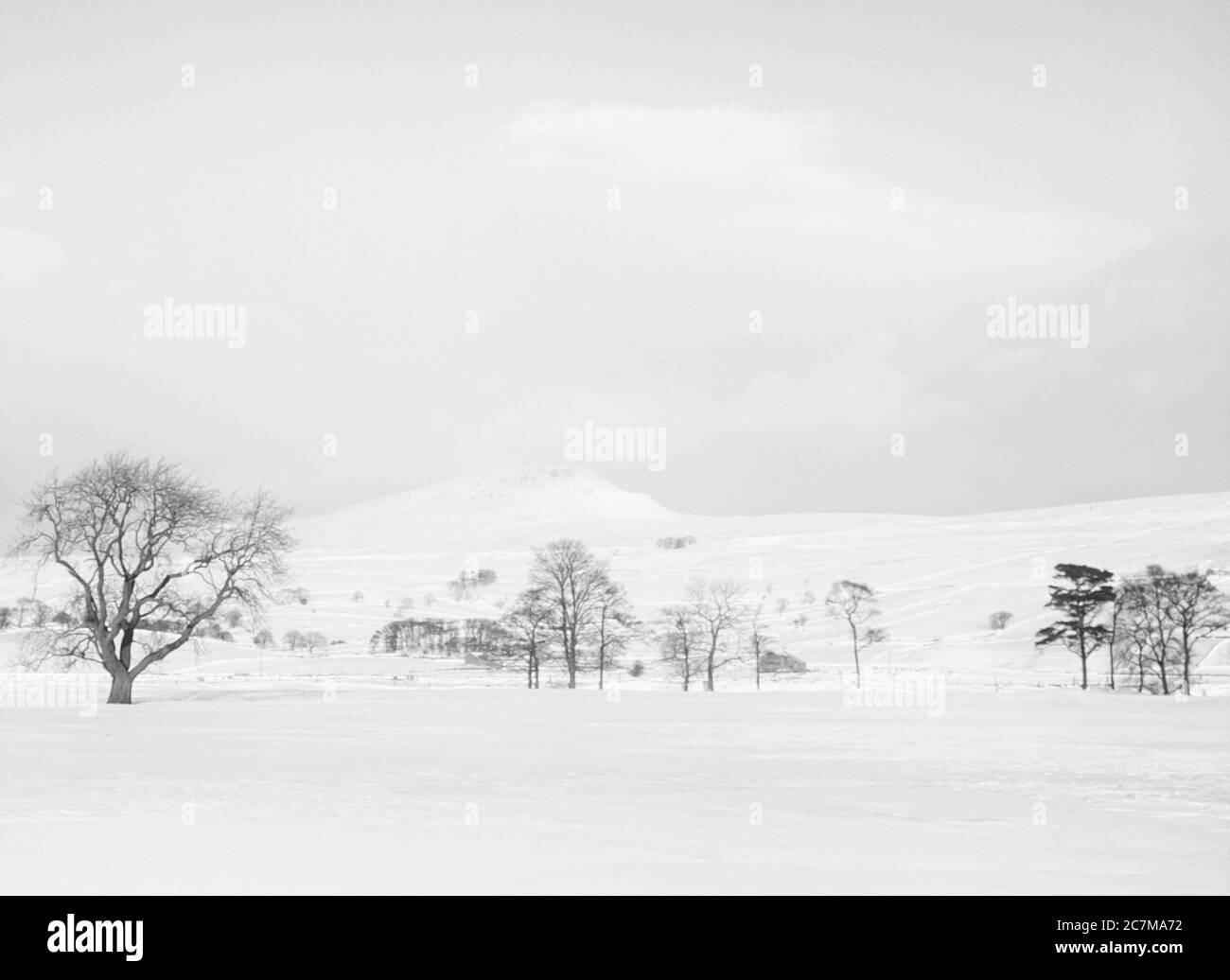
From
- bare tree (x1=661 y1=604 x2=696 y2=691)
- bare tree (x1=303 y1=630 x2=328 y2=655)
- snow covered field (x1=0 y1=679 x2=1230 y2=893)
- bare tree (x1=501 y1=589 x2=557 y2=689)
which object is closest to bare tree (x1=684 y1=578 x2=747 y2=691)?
bare tree (x1=661 y1=604 x2=696 y2=691)

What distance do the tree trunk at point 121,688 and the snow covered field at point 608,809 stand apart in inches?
517

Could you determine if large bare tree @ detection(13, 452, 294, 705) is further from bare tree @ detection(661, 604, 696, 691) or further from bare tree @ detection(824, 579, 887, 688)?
bare tree @ detection(824, 579, 887, 688)

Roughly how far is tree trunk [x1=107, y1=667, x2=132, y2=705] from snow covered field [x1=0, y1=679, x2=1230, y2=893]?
→ 13141mm

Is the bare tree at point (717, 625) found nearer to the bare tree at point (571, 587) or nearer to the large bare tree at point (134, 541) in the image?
the bare tree at point (571, 587)

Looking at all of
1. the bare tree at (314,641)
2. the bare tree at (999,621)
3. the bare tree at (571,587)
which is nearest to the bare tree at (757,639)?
the bare tree at (571,587)

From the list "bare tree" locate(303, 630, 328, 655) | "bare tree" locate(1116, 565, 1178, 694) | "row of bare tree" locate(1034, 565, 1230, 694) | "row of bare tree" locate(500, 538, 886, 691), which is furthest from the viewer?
"bare tree" locate(303, 630, 328, 655)

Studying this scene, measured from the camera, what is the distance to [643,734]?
3369cm

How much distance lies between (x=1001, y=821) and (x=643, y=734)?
17.8 metres

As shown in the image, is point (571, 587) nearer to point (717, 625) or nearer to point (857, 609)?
point (717, 625)

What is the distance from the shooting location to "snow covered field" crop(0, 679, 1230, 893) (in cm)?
1238

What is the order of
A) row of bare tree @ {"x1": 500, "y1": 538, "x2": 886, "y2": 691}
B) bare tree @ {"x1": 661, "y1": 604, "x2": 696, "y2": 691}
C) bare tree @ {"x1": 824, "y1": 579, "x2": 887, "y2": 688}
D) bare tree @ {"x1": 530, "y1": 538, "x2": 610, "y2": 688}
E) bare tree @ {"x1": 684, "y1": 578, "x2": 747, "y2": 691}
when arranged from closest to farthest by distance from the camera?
bare tree @ {"x1": 530, "y1": 538, "x2": 610, "y2": 688} → row of bare tree @ {"x1": 500, "y1": 538, "x2": 886, "y2": 691} → bare tree @ {"x1": 661, "y1": 604, "x2": 696, "y2": 691} → bare tree @ {"x1": 684, "y1": 578, "x2": 747, "y2": 691} → bare tree @ {"x1": 824, "y1": 579, "x2": 887, "y2": 688}

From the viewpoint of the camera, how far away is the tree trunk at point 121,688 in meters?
49.0
